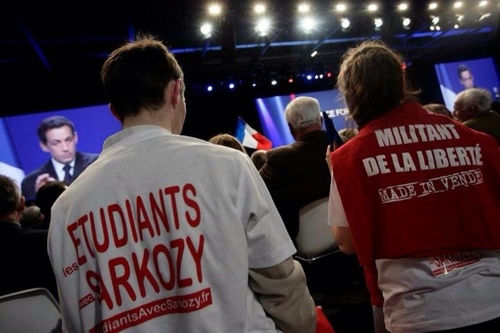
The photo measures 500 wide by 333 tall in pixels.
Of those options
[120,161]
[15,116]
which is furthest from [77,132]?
[120,161]

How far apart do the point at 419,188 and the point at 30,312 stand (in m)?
1.44

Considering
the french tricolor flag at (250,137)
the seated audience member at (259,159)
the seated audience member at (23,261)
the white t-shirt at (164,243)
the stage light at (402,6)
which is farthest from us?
the french tricolor flag at (250,137)

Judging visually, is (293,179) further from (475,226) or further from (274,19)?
(274,19)

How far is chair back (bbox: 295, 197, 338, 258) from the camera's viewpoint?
230cm

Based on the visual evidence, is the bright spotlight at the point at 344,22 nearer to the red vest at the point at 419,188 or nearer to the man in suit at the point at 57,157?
the man in suit at the point at 57,157

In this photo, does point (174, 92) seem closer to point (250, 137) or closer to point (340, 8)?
point (340, 8)

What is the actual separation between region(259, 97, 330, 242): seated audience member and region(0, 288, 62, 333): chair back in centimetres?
130

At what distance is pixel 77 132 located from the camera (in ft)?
20.0

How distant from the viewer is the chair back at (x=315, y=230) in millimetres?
2297

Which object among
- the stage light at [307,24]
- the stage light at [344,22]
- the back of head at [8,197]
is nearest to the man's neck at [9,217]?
the back of head at [8,197]

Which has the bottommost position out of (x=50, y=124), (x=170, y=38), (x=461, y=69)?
(x=461, y=69)

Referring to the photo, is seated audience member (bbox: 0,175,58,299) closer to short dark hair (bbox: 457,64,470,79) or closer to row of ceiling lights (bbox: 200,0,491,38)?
row of ceiling lights (bbox: 200,0,491,38)

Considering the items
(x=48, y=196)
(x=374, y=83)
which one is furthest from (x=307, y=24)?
(x=374, y=83)

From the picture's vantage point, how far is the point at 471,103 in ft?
9.79
